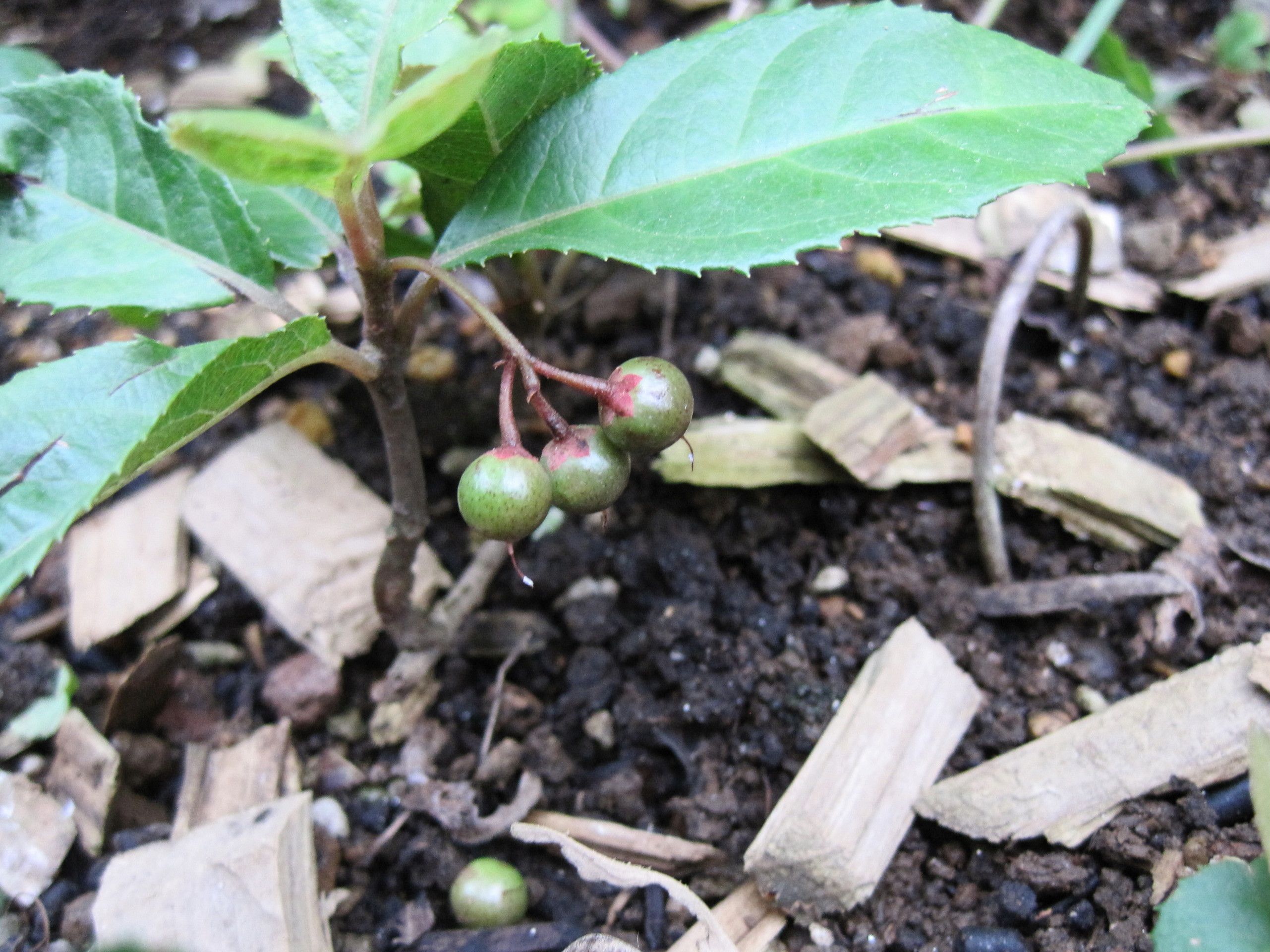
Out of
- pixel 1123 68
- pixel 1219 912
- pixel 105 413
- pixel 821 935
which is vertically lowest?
pixel 821 935

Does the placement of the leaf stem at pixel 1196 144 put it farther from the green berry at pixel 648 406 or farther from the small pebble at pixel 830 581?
the green berry at pixel 648 406

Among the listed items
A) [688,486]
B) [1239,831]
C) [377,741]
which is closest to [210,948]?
[377,741]

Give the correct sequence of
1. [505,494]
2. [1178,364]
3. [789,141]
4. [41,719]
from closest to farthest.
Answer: [505,494], [789,141], [41,719], [1178,364]

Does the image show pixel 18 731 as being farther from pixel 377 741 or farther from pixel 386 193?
pixel 386 193

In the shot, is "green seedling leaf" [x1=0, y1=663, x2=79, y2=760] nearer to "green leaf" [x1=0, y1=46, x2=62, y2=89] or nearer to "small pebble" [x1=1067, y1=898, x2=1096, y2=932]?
"green leaf" [x1=0, y1=46, x2=62, y2=89]

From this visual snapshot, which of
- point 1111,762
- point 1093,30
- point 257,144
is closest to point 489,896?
point 1111,762

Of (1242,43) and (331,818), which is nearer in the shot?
(331,818)

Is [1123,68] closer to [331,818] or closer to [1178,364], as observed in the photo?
[1178,364]
